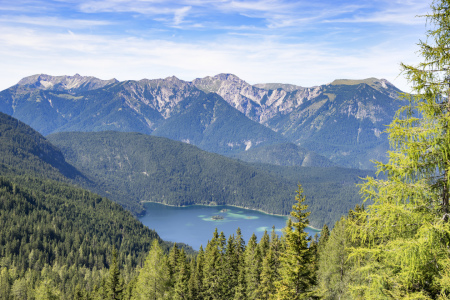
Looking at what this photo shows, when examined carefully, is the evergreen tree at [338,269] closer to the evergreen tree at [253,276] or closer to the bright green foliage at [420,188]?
the evergreen tree at [253,276]

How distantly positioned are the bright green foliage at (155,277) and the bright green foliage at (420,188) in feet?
143

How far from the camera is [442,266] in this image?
14.7 meters

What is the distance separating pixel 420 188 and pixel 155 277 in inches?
1886

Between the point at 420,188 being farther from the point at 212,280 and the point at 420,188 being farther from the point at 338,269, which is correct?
the point at 212,280

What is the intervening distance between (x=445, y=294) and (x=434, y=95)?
8535mm

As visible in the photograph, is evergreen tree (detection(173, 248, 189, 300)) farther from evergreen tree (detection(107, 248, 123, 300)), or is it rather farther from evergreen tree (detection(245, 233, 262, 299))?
evergreen tree (detection(245, 233, 262, 299))

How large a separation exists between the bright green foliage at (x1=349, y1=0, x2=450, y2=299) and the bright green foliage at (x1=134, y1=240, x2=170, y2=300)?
1712 inches

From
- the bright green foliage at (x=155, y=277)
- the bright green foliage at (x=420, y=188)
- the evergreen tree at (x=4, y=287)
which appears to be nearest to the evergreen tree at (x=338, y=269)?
the bright green foliage at (x=155, y=277)

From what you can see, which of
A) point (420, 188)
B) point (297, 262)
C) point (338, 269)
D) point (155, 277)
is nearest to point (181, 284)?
point (155, 277)

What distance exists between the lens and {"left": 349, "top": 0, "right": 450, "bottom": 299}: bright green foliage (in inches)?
580

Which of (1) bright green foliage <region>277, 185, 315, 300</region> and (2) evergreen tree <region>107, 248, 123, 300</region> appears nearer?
(1) bright green foliage <region>277, 185, 315, 300</region>

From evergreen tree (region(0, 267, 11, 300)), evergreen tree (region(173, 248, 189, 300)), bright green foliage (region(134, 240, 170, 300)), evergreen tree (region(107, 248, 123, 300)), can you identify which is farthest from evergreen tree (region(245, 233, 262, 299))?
evergreen tree (region(0, 267, 11, 300))

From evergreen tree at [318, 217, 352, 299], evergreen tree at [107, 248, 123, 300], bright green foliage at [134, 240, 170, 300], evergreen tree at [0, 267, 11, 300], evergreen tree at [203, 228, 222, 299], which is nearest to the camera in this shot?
evergreen tree at [318, 217, 352, 299]

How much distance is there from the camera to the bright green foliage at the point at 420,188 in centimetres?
1474
